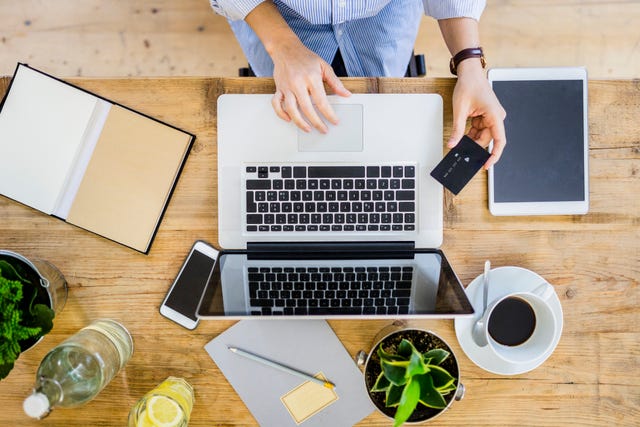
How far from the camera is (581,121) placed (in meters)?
0.86

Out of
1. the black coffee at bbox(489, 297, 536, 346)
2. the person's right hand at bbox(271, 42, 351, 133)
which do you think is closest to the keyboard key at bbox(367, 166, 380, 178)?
the person's right hand at bbox(271, 42, 351, 133)

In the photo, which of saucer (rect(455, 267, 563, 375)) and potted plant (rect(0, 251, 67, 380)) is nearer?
potted plant (rect(0, 251, 67, 380))

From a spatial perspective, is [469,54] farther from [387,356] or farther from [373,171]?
[387,356]

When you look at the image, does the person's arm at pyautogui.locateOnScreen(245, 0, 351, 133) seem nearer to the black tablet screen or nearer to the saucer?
the black tablet screen

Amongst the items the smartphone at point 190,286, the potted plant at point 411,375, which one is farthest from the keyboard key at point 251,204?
the potted plant at point 411,375

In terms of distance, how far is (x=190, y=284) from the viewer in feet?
2.89

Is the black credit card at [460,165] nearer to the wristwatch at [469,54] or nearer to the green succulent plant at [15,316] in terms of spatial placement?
the wristwatch at [469,54]

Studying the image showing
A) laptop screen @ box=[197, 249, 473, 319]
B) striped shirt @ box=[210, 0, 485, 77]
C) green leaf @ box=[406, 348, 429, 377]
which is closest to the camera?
green leaf @ box=[406, 348, 429, 377]

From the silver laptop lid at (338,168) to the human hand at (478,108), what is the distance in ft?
0.13

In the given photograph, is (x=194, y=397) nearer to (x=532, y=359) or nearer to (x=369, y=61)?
(x=532, y=359)

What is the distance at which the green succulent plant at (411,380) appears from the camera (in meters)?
0.66

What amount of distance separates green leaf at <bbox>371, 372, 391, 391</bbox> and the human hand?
41 cm

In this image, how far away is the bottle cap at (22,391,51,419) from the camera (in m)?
0.68

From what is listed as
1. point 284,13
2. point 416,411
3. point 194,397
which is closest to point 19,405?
point 194,397
